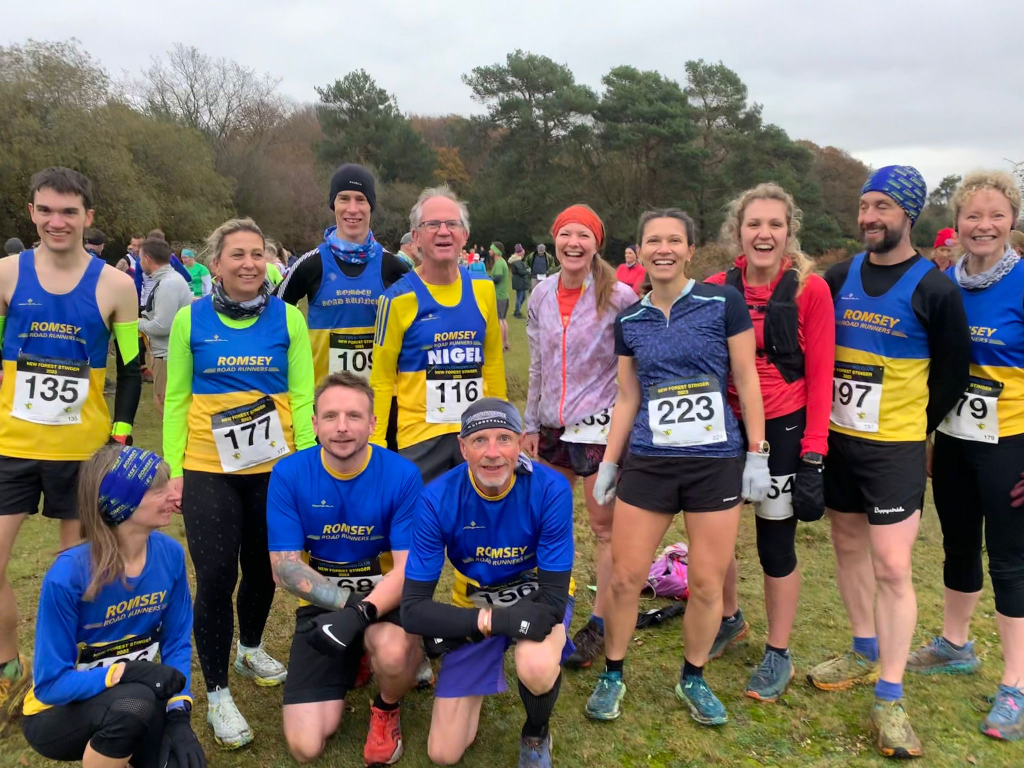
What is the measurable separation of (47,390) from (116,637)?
1.33 m

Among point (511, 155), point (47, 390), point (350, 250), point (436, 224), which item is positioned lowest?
point (47, 390)

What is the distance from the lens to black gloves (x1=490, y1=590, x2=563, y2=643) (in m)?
2.72

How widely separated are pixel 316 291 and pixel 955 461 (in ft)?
11.0

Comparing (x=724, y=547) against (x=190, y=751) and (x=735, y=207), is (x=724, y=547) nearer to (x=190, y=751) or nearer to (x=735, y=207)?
(x=735, y=207)

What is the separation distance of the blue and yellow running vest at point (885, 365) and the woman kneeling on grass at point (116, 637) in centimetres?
282

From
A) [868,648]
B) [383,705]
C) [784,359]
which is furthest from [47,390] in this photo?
[868,648]

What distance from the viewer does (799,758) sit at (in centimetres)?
301

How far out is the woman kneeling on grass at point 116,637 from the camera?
7.77 feet

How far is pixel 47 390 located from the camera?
130 inches

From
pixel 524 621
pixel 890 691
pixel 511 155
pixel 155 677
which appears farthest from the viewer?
pixel 511 155

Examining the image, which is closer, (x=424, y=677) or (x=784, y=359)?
(x=784, y=359)

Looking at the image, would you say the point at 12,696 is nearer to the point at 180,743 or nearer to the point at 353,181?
the point at 180,743

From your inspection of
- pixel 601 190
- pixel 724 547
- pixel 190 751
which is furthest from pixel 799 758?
pixel 601 190

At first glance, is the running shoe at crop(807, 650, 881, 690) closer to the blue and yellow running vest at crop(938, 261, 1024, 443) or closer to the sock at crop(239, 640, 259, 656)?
the blue and yellow running vest at crop(938, 261, 1024, 443)
